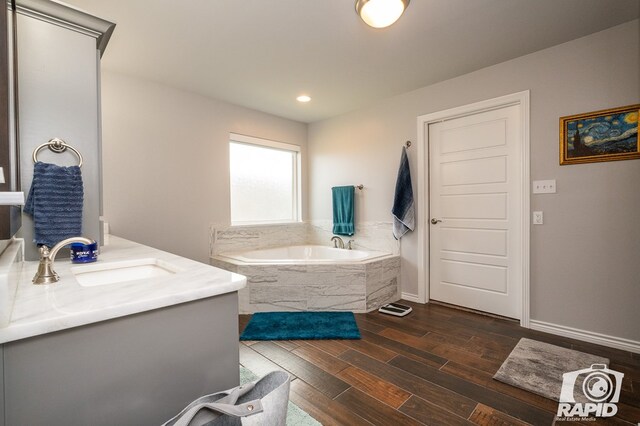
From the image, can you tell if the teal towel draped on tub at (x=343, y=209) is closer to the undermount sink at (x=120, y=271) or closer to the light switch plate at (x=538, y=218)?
the light switch plate at (x=538, y=218)

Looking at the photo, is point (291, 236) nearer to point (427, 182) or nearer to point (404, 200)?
point (404, 200)

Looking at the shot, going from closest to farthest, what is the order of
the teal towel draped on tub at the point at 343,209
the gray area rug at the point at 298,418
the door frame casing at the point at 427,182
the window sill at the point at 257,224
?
1. the gray area rug at the point at 298,418
2. the door frame casing at the point at 427,182
3. the window sill at the point at 257,224
4. the teal towel draped on tub at the point at 343,209

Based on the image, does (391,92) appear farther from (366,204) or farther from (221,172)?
(221,172)

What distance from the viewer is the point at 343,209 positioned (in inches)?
156

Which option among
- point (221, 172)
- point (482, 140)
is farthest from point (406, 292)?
point (221, 172)

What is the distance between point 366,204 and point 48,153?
10.1 feet

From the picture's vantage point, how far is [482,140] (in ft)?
9.62

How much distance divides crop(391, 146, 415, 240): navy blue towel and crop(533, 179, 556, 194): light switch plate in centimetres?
112

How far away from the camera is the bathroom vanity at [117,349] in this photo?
0.66 meters

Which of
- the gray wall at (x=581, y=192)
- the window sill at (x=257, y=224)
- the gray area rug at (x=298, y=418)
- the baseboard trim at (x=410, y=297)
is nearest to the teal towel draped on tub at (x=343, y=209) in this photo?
the window sill at (x=257, y=224)

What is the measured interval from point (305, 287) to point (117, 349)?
230cm

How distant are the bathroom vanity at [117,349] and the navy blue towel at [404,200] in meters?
2.58

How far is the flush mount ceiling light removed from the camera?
170cm

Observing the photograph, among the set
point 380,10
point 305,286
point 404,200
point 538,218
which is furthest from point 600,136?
point 305,286
